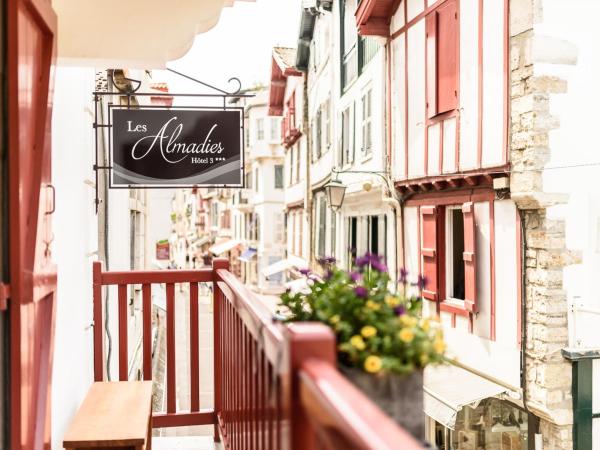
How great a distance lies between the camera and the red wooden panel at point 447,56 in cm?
982

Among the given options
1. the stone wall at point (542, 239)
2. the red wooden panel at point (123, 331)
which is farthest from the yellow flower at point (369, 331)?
the stone wall at point (542, 239)

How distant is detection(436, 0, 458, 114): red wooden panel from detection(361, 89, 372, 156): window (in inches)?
141

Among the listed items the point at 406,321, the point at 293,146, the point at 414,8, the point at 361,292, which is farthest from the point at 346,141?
the point at 406,321

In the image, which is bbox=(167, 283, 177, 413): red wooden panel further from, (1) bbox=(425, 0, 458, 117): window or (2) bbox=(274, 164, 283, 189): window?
(2) bbox=(274, 164, 283, 189): window

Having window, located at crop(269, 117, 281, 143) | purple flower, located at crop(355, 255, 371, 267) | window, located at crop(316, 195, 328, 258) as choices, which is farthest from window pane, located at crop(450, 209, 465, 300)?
window, located at crop(269, 117, 281, 143)

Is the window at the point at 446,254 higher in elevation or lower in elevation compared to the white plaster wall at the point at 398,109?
lower

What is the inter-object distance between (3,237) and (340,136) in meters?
14.3

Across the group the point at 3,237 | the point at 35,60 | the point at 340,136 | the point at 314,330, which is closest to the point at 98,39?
the point at 35,60

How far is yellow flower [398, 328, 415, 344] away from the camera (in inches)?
73.9

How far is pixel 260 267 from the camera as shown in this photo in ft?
108

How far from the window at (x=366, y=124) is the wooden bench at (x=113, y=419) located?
10331mm

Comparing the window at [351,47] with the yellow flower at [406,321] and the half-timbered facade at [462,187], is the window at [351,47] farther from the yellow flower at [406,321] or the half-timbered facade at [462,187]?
the yellow flower at [406,321]

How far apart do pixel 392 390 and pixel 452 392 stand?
7.55 metres

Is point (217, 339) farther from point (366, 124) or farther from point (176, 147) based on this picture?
point (366, 124)
